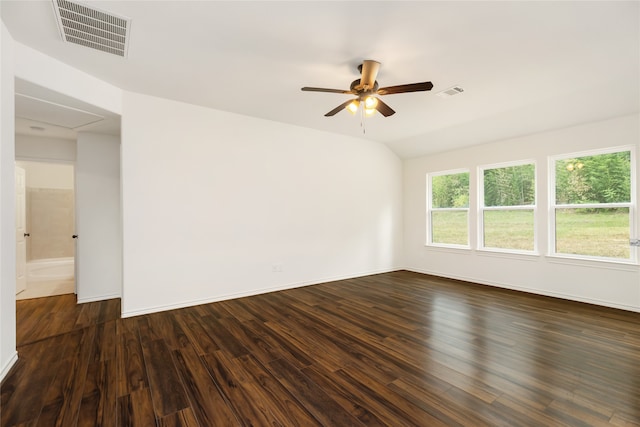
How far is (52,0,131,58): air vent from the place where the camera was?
2055 mm

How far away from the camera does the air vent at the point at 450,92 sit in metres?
3.34

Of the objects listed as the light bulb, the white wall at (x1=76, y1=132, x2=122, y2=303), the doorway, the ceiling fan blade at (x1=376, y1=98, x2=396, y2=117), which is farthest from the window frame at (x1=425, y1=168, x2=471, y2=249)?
the doorway

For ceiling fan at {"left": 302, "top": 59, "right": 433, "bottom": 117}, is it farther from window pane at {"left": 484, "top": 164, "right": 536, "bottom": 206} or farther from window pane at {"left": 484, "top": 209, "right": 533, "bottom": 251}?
window pane at {"left": 484, "top": 209, "right": 533, "bottom": 251}

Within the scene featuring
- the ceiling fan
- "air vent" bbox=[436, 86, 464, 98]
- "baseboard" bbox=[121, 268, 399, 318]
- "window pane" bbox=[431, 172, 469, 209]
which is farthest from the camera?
"window pane" bbox=[431, 172, 469, 209]

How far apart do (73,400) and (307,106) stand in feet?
12.4

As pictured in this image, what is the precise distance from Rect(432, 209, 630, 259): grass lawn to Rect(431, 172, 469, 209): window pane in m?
0.28

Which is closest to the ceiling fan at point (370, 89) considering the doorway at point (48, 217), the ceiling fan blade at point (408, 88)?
the ceiling fan blade at point (408, 88)

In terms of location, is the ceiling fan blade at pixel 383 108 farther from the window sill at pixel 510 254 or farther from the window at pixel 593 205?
the window sill at pixel 510 254

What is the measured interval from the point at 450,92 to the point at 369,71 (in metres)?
1.41

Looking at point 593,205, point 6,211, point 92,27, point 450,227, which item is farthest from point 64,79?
point 593,205

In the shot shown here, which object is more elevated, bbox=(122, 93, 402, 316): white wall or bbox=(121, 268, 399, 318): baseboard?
bbox=(122, 93, 402, 316): white wall

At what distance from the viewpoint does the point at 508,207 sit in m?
4.82

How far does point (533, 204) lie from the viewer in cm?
453

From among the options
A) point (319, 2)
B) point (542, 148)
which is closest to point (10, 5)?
point (319, 2)
